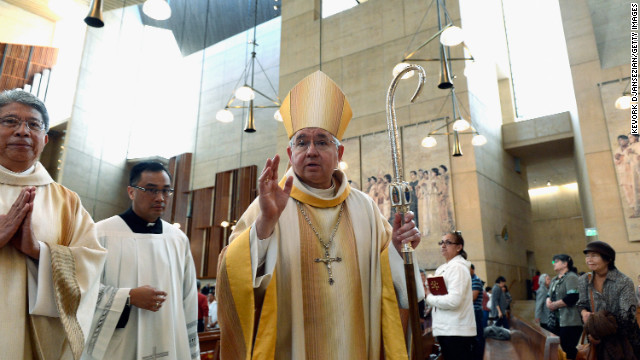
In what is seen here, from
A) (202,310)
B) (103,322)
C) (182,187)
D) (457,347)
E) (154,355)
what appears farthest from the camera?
(182,187)

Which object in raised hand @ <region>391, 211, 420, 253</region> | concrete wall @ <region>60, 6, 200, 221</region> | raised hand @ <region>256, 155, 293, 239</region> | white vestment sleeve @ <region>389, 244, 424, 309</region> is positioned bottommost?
white vestment sleeve @ <region>389, 244, 424, 309</region>

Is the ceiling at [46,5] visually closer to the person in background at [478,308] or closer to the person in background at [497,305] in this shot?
the person in background at [478,308]

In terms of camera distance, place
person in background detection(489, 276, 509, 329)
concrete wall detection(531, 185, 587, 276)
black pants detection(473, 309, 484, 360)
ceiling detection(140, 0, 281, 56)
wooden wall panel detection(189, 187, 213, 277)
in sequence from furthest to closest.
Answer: concrete wall detection(531, 185, 587, 276)
wooden wall panel detection(189, 187, 213, 277)
person in background detection(489, 276, 509, 329)
ceiling detection(140, 0, 281, 56)
black pants detection(473, 309, 484, 360)

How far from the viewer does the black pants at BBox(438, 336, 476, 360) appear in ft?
11.2

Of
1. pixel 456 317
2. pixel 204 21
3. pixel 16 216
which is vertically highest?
pixel 204 21

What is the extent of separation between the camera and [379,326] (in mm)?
1574

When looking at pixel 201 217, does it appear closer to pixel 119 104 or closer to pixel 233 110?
pixel 119 104

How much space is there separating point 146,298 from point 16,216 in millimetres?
720

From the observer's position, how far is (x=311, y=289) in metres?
1.54

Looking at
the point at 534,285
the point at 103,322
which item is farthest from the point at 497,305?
the point at 103,322

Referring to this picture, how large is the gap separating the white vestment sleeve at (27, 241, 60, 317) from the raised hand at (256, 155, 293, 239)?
889 mm

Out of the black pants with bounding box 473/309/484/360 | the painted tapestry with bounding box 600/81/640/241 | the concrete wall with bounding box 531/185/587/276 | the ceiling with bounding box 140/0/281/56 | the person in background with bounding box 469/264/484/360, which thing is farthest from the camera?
the concrete wall with bounding box 531/185/587/276

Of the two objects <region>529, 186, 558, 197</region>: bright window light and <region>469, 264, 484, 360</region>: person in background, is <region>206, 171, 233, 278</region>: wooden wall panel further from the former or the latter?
<region>529, 186, 558, 197</region>: bright window light

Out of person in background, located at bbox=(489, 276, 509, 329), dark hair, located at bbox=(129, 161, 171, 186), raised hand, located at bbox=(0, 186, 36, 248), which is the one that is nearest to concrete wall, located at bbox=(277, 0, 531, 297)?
person in background, located at bbox=(489, 276, 509, 329)
